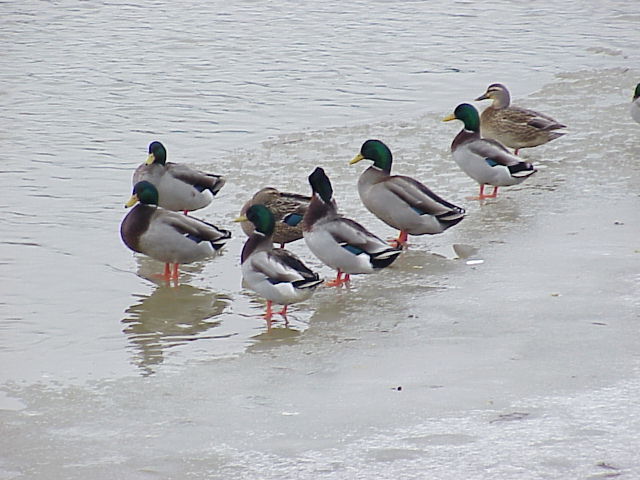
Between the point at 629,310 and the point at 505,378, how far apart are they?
1274mm

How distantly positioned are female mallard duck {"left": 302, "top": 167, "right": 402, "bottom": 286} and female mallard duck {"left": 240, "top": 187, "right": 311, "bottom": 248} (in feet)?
1.48

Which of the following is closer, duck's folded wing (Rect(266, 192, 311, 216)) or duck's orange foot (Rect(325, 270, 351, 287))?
duck's orange foot (Rect(325, 270, 351, 287))

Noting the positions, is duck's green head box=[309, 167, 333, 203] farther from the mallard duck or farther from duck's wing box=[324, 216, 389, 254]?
the mallard duck

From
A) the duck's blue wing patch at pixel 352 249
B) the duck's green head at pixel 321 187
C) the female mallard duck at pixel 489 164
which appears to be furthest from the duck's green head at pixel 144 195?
the female mallard duck at pixel 489 164

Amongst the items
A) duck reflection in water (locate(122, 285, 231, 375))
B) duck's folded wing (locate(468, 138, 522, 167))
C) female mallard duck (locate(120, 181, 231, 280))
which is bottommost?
duck reflection in water (locate(122, 285, 231, 375))

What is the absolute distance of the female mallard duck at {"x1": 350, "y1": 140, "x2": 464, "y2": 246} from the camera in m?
8.44

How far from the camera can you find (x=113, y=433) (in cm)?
529

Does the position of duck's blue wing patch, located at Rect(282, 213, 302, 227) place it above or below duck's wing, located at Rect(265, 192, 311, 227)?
below

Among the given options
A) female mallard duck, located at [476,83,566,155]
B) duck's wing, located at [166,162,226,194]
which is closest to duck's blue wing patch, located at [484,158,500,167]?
female mallard duck, located at [476,83,566,155]

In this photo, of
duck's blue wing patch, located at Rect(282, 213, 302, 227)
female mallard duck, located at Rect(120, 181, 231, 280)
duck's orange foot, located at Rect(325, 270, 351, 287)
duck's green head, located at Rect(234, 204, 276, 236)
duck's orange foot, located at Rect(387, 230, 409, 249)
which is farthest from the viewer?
duck's orange foot, located at Rect(387, 230, 409, 249)

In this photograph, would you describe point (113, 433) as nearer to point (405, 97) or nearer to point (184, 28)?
point (405, 97)

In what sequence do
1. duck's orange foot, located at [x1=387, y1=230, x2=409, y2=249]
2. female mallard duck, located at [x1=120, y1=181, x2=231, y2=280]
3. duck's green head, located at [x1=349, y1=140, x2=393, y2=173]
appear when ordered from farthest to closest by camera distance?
duck's green head, located at [x1=349, y1=140, x2=393, y2=173] < duck's orange foot, located at [x1=387, y1=230, x2=409, y2=249] < female mallard duck, located at [x1=120, y1=181, x2=231, y2=280]

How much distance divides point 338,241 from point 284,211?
3.00ft

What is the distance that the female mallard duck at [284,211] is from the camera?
843cm
